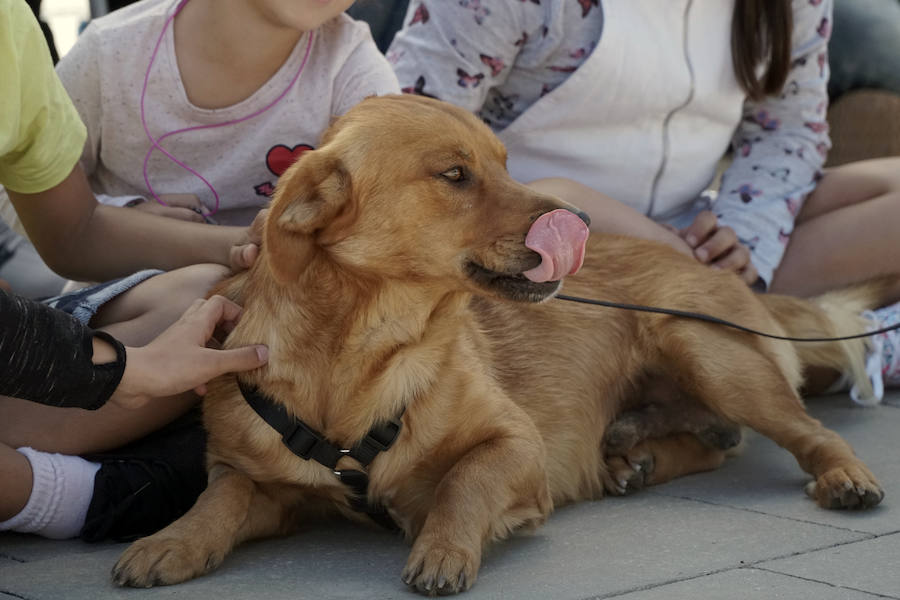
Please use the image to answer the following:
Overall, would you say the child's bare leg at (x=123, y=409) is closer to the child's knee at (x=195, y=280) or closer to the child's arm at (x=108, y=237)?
the child's knee at (x=195, y=280)

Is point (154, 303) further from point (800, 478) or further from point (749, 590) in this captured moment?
point (800, 478)

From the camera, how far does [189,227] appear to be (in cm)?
265

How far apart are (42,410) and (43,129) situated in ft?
2.10

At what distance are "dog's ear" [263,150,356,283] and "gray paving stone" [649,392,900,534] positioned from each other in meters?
1.17

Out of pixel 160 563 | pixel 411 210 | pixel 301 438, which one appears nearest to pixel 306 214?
pixel 411 210

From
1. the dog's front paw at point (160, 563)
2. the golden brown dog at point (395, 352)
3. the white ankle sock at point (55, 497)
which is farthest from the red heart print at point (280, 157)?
the dog's front paw at point (160, 563)

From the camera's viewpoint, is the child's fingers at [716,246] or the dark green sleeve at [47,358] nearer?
the dark green sleeve at [47,358]

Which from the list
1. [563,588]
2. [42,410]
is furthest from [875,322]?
[42,410]

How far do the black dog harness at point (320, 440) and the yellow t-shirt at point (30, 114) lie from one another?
74 cm

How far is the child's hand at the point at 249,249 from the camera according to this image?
229 centimetres

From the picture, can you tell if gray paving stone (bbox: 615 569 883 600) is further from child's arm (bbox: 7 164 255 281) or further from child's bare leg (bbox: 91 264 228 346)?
child's arm (bbox: 7 164 255 281)

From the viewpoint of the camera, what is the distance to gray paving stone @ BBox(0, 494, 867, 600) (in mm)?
1824

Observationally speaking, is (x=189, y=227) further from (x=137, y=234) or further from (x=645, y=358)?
(x=645, y=358)

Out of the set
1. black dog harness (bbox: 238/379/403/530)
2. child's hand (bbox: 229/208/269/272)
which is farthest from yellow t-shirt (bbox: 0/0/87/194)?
black dog harness (bbox: 238/379/403/530)
